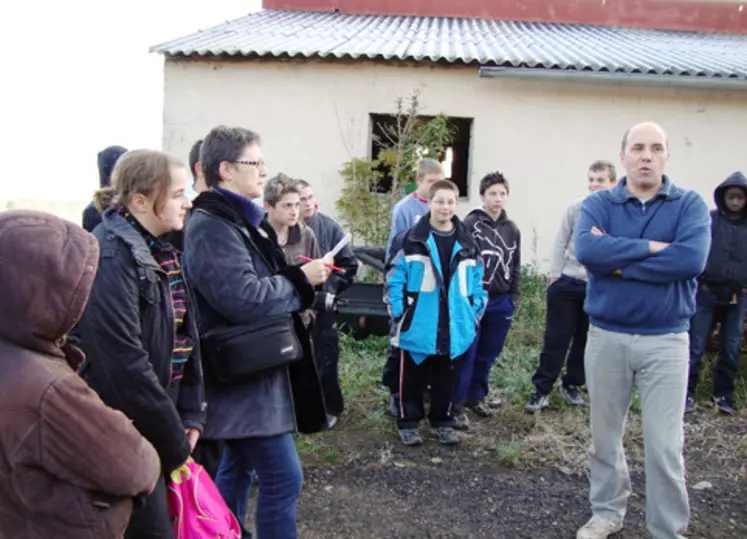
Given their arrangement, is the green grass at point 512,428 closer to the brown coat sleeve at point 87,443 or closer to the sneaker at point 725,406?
the sneaker at point 725,406

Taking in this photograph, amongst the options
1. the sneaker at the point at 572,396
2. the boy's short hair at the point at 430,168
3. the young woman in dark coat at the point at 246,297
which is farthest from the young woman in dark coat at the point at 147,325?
the sneaker at the point at 572,396

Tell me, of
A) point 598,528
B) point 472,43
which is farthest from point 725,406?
point 472,43

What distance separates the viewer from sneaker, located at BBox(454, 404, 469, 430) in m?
4.71

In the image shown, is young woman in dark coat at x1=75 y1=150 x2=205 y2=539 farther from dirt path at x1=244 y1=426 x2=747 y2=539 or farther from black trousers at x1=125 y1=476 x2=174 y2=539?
dirt path at x1=244 y1=426 x2=747 y2=539

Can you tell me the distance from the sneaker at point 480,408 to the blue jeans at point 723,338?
1.81 meters

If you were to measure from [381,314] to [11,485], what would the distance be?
198 inches

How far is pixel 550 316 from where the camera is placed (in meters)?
5.00

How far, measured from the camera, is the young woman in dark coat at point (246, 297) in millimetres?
2354

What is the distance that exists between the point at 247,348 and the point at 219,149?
0.81 metres

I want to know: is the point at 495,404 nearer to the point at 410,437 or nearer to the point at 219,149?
the point at 410,437

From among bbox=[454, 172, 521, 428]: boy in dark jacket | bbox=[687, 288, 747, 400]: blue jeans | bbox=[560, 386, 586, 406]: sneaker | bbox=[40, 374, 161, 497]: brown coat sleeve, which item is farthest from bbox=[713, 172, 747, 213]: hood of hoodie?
bbox=[40, 374, 161, 497]: brown coat sleeve

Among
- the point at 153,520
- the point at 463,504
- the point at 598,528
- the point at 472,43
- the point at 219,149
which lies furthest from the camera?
the point at 472,43

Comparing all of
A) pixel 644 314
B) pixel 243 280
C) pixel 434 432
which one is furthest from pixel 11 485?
pixel 434 432

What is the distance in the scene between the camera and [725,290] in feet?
16.9
